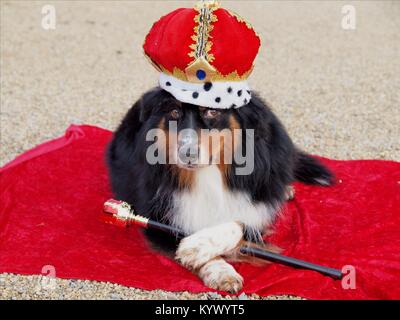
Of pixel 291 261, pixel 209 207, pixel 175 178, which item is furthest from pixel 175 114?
pixel 291 261

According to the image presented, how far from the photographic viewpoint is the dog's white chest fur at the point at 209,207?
12.0ft

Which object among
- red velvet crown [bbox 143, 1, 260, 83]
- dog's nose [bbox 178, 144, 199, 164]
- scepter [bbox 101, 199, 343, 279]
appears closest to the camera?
red velvet crown [bbox 143, 1, 260, 83]

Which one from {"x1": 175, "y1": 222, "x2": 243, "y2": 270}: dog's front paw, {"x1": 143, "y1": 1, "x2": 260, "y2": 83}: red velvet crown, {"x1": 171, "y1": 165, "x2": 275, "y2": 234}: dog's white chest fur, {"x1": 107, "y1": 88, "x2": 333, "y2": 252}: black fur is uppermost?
{"x1": 143, "y1": 1, "x2": 260, "y2": 83}: red velvet crown

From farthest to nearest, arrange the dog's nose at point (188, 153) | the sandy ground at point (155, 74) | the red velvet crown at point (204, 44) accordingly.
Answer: the sandy ground at point (155, 74) < the dog's nose at point (188, 153) < the red velvet crown at point (204, 44)

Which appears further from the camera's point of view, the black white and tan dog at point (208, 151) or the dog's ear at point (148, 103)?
the dog's ear at point (148, 103)

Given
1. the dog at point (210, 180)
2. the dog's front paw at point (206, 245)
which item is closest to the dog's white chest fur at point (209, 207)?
the dog at point (210, 180)

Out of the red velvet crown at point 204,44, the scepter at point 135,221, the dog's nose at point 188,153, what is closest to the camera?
the red velvet crown at point 204,44

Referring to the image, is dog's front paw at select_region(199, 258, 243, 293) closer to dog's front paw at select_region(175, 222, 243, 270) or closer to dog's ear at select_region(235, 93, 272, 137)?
dog's front paw at select_region(175, 222, 243, 270)

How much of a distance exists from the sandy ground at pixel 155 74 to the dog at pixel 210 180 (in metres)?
0.41

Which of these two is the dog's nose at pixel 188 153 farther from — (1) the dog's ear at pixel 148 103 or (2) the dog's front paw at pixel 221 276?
A: (2) the dog's front paw at pixel 221 276

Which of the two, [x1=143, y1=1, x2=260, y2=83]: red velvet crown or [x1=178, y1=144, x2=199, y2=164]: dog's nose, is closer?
[x1=143, y1=1, x2=260, y2=83]: red velvet crown

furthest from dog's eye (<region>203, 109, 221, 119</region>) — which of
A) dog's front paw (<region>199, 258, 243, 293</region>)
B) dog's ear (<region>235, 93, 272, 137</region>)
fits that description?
dog's front paw (<region>199, 258, 243, 293</region>)

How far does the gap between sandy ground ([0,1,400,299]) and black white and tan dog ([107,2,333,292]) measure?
0.50m

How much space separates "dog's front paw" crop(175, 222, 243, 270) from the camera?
136 inches
